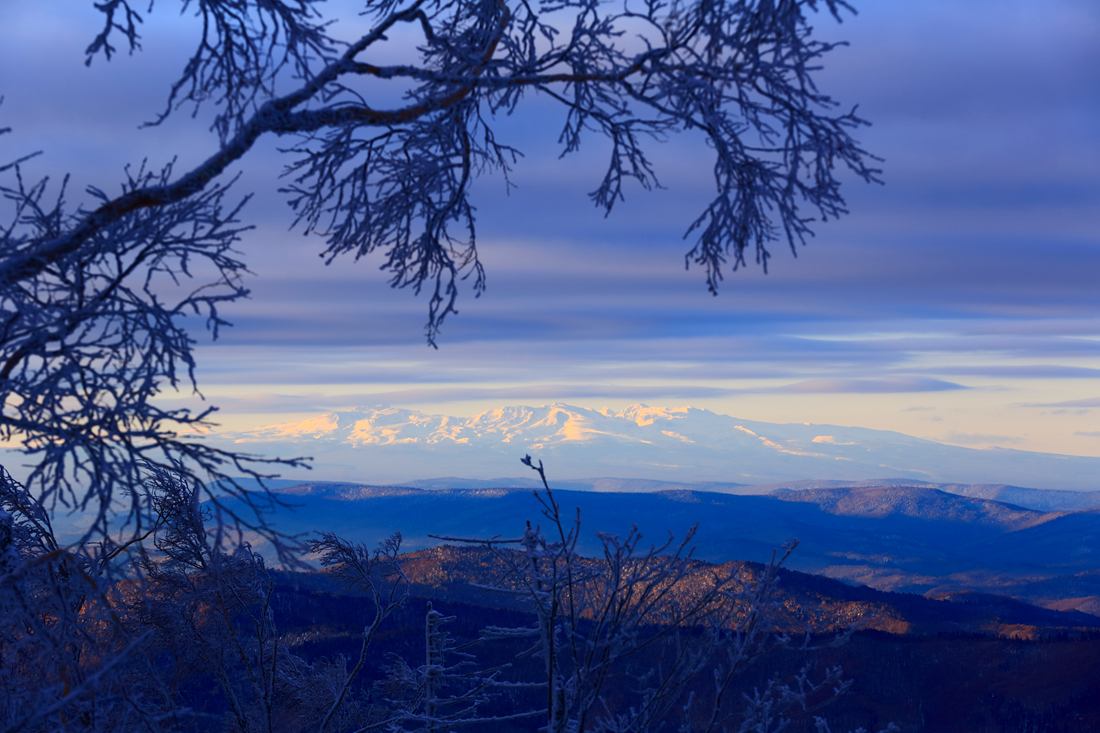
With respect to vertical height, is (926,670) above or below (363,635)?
below

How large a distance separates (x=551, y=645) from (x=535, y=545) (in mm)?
588

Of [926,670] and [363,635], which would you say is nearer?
[363,635]

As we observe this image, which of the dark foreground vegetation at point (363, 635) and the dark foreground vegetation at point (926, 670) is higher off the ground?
the dark foreground vegetation at point (363, 635)

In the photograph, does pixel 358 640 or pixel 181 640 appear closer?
pixel 181 640

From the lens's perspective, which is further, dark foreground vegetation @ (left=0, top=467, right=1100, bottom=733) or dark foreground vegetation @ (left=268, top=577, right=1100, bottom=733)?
dark foreground vegetation @ (left=268, top=577, right=1100, bottom=733)

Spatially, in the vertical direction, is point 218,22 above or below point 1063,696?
above

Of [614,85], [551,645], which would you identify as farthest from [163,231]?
[551,645]

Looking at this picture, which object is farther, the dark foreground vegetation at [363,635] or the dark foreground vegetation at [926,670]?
the dark foreground vegetation at [926,670]

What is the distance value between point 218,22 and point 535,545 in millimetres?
4198

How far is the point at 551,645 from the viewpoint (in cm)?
437

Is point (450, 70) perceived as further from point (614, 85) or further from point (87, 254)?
point (87, 254)

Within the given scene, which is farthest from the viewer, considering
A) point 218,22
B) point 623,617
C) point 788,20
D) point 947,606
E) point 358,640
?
point 947,606

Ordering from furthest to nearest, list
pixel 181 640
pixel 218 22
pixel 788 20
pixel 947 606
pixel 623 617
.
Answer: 1. pixel 947 606
2. pixel 181 640
3. pixel 218 22
4. pixel 623 617
5. pixel 788 20

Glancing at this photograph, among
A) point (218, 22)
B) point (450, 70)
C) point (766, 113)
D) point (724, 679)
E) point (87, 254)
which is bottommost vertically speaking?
point (724, 679)
